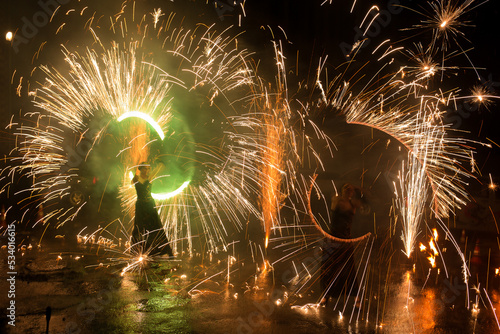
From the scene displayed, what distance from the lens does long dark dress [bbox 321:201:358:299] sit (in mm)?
5246

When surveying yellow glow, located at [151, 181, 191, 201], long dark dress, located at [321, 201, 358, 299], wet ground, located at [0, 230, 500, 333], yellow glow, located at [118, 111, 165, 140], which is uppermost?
yellow glow, located at [118, 111, 165, 140]

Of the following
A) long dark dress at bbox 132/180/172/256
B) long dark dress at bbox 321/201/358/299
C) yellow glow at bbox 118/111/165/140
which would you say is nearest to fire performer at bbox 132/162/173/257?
long dark dress at bbox 132/180/172/256

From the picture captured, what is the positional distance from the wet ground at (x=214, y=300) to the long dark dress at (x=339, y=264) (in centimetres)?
25

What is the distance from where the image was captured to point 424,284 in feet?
20.7

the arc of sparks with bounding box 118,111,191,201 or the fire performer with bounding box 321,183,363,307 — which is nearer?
the fire performer with bounding box 321,183,363,307

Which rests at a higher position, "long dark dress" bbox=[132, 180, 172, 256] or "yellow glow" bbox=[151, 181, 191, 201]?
"yellow glow" bbox=[151, 181, 191, 201]

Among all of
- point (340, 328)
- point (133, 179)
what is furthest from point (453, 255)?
point (133, 179)

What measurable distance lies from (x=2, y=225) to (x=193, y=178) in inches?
226

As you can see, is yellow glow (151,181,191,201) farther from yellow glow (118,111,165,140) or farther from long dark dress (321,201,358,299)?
long dark dress (321,201,358,299)

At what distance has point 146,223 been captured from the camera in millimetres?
6730

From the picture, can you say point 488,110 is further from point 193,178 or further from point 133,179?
point 133,179

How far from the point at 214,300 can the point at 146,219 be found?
235 centimetres

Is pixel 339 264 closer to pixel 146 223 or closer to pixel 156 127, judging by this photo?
pixel 146 223

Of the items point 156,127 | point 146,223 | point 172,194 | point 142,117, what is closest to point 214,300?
point 146,223
